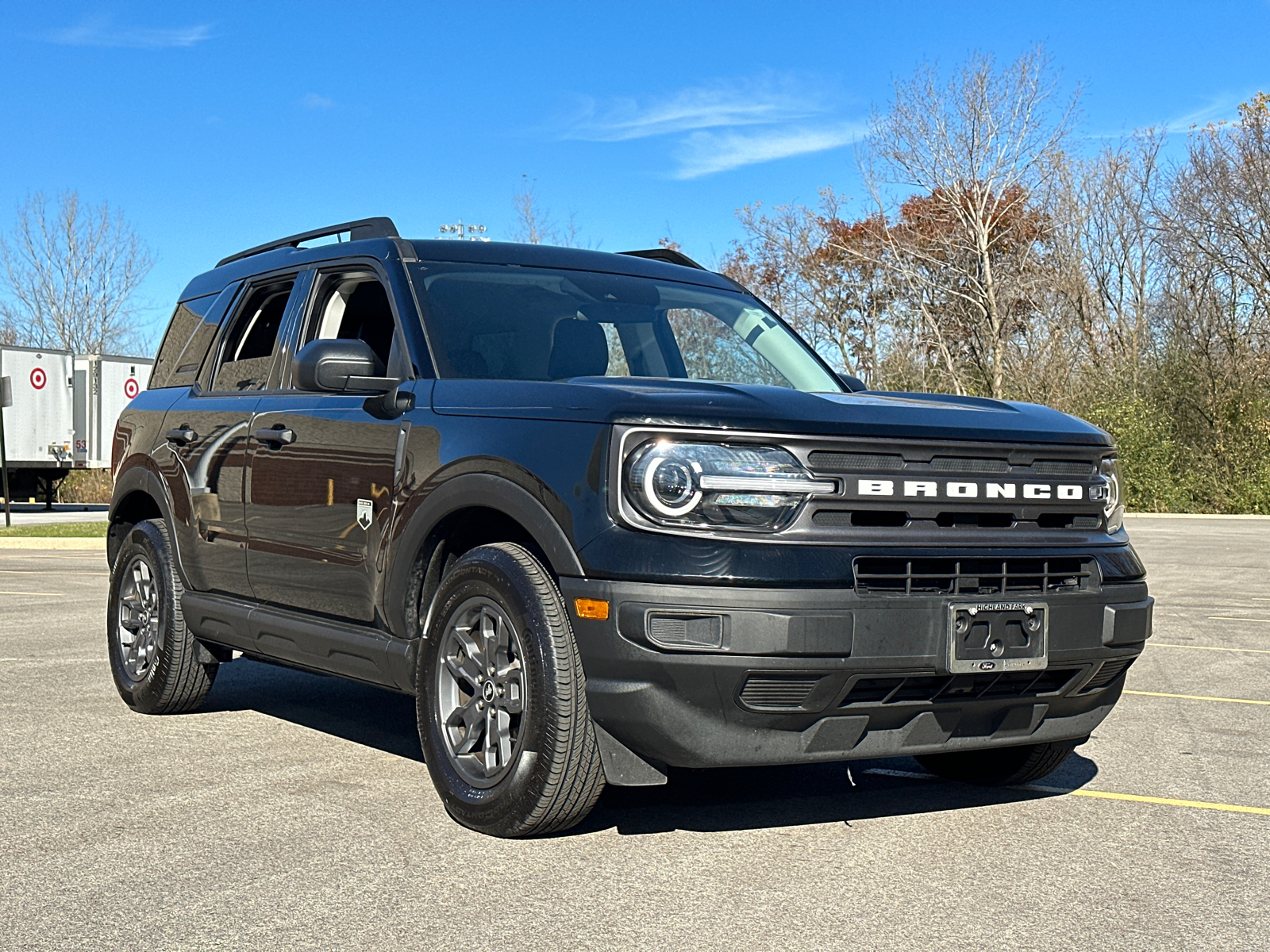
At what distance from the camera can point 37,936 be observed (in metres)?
3.61

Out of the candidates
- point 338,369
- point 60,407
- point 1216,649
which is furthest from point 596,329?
point 60,407

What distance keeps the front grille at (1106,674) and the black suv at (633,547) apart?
0.7 inches

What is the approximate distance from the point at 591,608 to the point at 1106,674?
5.74ft

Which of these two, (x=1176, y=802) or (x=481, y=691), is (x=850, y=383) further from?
(x=481, y=691)

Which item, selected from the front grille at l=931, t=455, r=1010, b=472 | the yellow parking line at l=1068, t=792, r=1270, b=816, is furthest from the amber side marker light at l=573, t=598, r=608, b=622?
the yellow parking line at l=1068, t=792, r=1270, b=816

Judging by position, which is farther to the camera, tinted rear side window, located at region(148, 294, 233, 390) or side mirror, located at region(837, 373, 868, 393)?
tinted rear side window, located at region(148, 294, 233, 390)

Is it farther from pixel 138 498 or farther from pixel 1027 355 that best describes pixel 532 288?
pixel 1027 355

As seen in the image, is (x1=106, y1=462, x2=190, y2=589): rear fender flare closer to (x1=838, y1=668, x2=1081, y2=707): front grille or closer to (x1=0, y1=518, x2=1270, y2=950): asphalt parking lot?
(x1=0, y1=518, x2=1270, y2=950): asphalt parking lot

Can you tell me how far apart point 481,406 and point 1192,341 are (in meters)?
27.3

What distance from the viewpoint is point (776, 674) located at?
13.2ft

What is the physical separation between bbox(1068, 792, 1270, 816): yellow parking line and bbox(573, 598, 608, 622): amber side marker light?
2.19 metres

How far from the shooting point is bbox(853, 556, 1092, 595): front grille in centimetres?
415

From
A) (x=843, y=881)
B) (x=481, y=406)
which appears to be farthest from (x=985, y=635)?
(x=481, y=406)

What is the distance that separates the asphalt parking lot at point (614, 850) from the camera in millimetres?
3682
